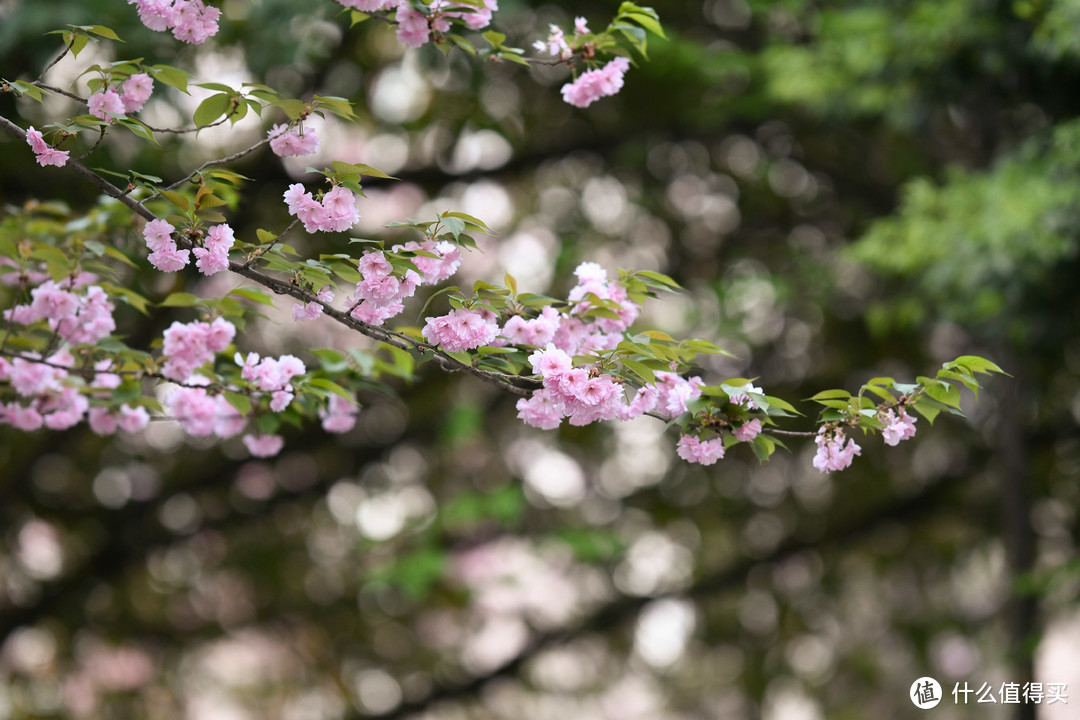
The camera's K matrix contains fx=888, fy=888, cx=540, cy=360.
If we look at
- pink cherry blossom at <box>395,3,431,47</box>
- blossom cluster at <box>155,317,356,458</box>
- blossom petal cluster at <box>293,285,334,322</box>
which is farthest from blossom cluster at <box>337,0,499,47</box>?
blossom cluster at <box>155,317,356,458</box>

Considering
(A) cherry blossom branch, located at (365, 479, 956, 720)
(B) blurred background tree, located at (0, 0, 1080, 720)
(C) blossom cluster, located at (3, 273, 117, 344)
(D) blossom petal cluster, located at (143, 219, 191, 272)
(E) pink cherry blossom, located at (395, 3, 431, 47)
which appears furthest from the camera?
(A) cherry blossom branch, located at (365, 479, 956, 720)

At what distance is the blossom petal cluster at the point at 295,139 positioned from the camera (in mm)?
1511

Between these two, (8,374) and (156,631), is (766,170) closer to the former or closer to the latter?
(8,374)

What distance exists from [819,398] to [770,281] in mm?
2380

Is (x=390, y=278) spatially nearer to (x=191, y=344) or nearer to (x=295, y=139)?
(x=295, y=139)

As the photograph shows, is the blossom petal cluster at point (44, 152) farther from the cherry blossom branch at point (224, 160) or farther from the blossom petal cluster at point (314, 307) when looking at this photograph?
the blossom petal cluster at point (314, 307)

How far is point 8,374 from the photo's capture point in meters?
1.97

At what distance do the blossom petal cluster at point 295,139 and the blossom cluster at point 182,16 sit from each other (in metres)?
0.21

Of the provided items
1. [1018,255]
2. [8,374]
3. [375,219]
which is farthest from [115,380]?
[375,219]

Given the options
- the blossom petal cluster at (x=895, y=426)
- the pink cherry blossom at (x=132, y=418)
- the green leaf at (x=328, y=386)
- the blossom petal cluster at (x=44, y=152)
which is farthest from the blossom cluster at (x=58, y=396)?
the blossom petal cluster at (x=895, y=426)

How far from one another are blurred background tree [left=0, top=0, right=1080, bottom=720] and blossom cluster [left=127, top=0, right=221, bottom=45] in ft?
4.22

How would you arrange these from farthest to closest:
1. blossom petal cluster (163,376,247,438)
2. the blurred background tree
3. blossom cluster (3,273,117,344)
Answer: the blurred background tree < blossom petal cluster (163,376,247,438) < blossom cluster (3,273,117,344)

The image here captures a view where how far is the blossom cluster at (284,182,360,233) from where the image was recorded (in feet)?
4.66

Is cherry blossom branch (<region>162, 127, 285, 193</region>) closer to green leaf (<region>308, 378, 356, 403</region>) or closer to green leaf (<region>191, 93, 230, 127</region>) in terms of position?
green leaf (<region>191, 93, 230, 127</region>)
